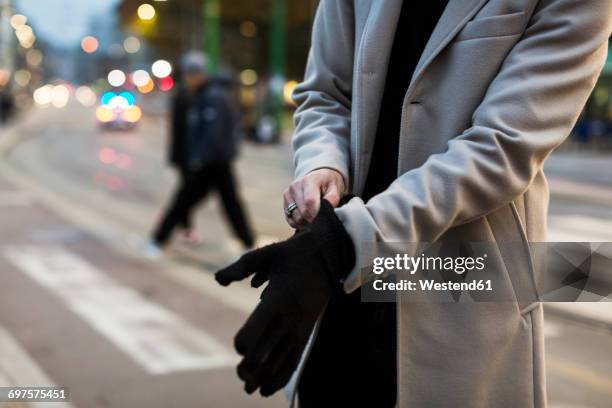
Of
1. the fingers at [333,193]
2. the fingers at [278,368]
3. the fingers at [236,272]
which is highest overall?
the fingers at [333,193]

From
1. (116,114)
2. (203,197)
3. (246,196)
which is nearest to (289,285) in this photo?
(203,197)

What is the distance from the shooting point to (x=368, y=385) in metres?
1.57

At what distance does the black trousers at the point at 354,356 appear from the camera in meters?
1.55

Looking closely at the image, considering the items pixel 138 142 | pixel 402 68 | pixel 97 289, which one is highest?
pixel 402 68

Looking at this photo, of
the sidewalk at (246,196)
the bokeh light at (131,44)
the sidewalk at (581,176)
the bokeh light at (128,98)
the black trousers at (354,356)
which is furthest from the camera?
the bokeh light at (131,44)

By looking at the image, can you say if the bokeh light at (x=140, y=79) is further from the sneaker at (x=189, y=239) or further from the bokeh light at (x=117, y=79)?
the sneaker at (x=189, y=239)

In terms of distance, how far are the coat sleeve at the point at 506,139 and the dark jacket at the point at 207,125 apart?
6.52 metres

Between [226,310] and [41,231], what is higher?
[226,310]

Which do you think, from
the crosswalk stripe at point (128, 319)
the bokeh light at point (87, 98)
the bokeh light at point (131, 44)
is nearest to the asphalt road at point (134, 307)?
the crosswalk stripe at point (128, 319)

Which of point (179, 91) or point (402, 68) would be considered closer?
point (402, 68)

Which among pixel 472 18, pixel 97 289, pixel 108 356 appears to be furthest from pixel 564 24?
pixel 97 289

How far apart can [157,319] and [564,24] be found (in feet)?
15.1

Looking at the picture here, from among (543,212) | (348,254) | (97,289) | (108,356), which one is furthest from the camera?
(97,289)

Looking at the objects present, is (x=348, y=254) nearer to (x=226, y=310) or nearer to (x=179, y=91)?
(x=226, y=310)
